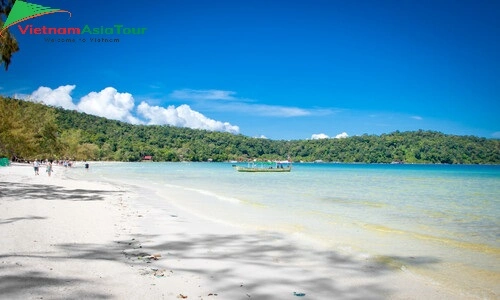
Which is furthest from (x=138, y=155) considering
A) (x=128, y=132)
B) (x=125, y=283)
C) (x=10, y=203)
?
(x=125, y=283)

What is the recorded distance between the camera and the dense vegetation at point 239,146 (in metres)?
146

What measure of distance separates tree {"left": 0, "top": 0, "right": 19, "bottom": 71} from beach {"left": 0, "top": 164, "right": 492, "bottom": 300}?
10.6 m

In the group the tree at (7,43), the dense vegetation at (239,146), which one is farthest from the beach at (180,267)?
the dense vegetation at (239,146)

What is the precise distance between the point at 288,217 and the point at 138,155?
151174 millimetres

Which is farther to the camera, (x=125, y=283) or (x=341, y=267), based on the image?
(x=341, y=267)

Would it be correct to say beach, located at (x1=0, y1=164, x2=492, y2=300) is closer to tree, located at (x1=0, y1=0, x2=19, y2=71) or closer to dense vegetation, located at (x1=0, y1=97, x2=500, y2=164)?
tree, located at (x1=0, y1=0, x2=19, y2=71)

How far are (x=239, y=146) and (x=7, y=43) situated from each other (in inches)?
6464

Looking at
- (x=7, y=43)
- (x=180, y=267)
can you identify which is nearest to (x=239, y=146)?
(x=7, y=43)

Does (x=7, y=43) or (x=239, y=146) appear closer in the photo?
(x=7, y=43)

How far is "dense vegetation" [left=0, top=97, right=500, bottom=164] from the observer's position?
14550 centimetres

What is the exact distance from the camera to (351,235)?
10438 millimetres

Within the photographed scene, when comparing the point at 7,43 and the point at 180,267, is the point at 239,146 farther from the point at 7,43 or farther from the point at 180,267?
the point at 180,267

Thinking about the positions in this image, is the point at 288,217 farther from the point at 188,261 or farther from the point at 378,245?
the point at 188,261

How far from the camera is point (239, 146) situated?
180750 millimetres
